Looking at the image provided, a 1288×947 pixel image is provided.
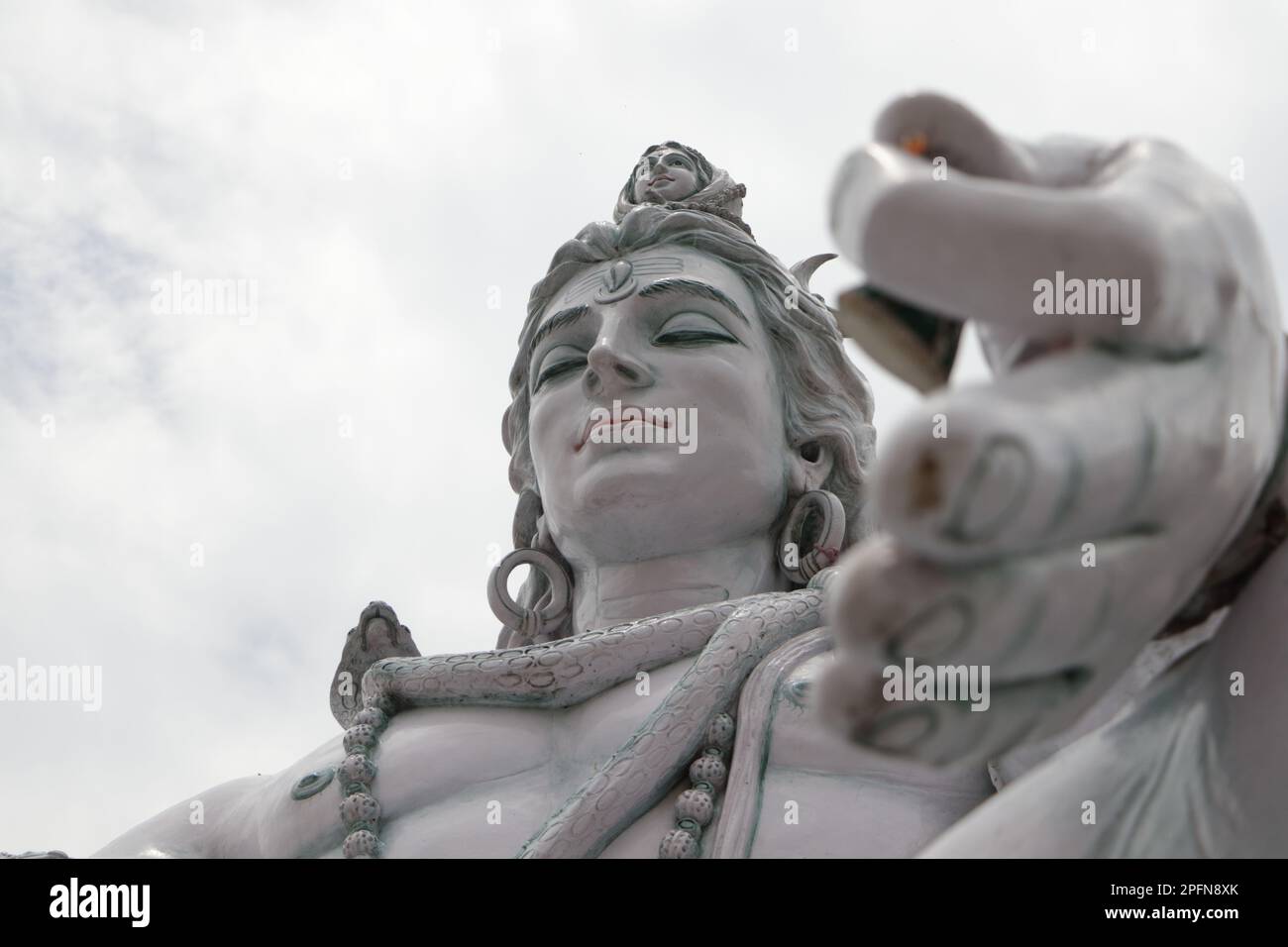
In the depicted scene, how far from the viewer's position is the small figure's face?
23.2 ft

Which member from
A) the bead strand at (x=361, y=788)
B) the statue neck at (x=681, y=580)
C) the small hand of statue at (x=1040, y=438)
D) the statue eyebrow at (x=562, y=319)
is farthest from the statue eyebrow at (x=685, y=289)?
the small hand of statue at (x=1040, y=438)

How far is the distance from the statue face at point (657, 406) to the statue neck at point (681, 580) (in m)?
0.04

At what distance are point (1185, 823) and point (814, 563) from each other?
3907 mm

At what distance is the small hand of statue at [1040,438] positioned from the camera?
5.63 feet

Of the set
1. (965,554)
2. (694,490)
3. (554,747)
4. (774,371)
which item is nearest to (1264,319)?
(965,554)

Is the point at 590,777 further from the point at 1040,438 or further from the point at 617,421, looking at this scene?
the point at 1040,438

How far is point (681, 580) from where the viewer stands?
6148 millimetres

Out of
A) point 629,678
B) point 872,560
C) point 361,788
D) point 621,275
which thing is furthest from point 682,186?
point 872,560

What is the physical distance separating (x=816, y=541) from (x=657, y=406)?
29.8 inches

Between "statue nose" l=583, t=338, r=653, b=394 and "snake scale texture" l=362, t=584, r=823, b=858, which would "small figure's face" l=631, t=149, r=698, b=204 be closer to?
"statue nose" l=583, t=338, r=653, b=394

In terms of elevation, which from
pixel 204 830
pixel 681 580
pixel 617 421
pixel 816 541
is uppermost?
pixel 617 421

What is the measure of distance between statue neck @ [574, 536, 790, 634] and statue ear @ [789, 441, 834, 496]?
0.26m

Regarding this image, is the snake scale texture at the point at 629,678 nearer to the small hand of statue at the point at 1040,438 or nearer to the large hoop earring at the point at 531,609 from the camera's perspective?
the large hoop earring at the point at 531,609

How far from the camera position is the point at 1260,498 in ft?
7.68
